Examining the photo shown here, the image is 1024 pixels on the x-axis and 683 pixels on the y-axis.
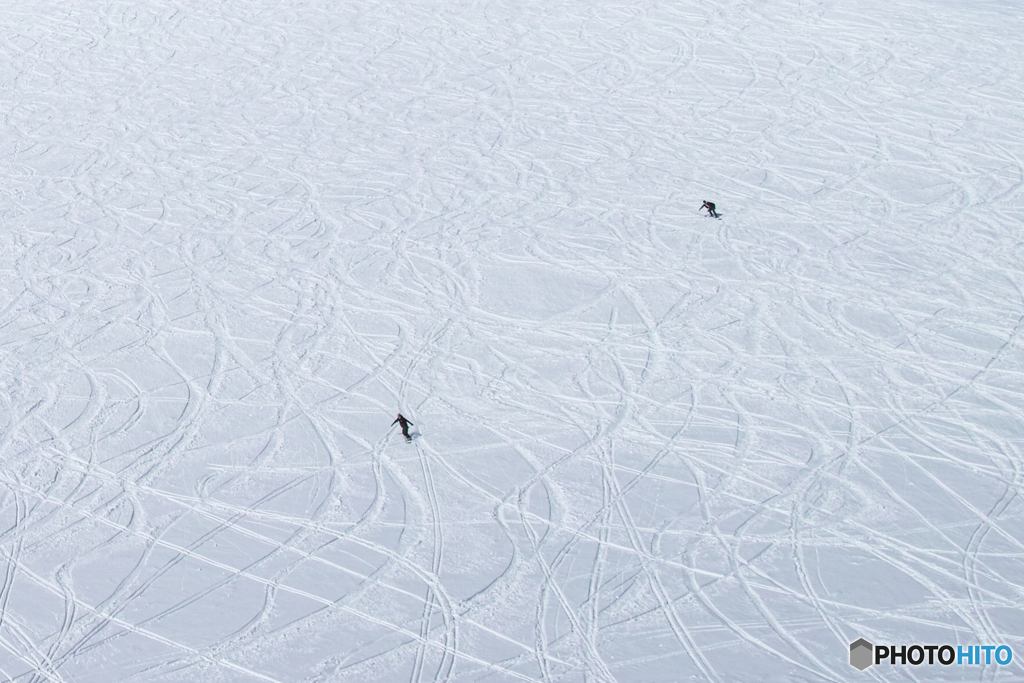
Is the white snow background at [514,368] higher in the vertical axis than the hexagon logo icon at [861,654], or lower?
higher
